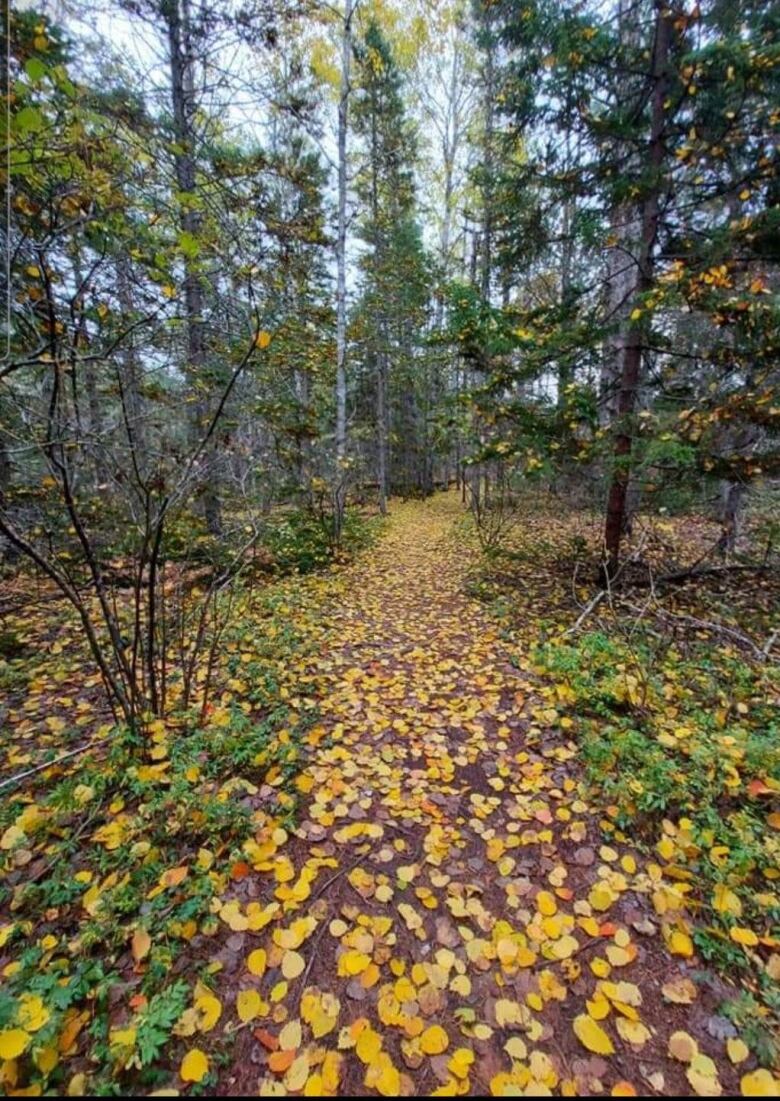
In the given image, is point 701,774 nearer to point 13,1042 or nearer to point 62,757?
point 13,1042

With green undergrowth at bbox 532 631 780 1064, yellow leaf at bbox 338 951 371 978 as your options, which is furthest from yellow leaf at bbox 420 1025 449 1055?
green undergrowth at bbox 532 631 780 1064

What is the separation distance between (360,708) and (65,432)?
8.89 ft

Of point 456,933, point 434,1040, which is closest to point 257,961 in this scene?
point 434,1040

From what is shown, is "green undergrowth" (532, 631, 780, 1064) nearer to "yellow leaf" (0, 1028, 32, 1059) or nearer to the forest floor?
the forest floor

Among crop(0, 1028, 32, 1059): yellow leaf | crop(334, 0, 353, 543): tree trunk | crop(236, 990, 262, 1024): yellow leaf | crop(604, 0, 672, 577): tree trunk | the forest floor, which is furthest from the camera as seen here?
crop(334, 0, 353, 543): tree trunk

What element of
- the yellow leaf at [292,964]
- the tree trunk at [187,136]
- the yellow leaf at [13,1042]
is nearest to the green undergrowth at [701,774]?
the yellow leaf at [292,964]

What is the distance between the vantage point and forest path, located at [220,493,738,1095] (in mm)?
1513

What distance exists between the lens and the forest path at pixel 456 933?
4.96 feet

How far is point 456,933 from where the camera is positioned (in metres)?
1.95

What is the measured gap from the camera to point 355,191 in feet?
41.6

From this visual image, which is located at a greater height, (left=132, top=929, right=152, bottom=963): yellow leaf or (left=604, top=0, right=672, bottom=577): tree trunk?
(left=604, top=0, right=672, bottom=577): tree trunk

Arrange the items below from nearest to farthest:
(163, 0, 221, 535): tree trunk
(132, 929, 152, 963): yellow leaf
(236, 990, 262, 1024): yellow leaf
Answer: (236, 990, 262, 1024): yellow leaf
(132, 929, 152, 963): yellow leaf
(163, 0, 221, 535): tree trunk

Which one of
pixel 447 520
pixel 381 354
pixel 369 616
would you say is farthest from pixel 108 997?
pixel 381 354

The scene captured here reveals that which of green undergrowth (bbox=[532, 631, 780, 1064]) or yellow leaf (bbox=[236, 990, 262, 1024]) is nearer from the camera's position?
yellow leaf (bbox=[236, 990, 262, 1024])
